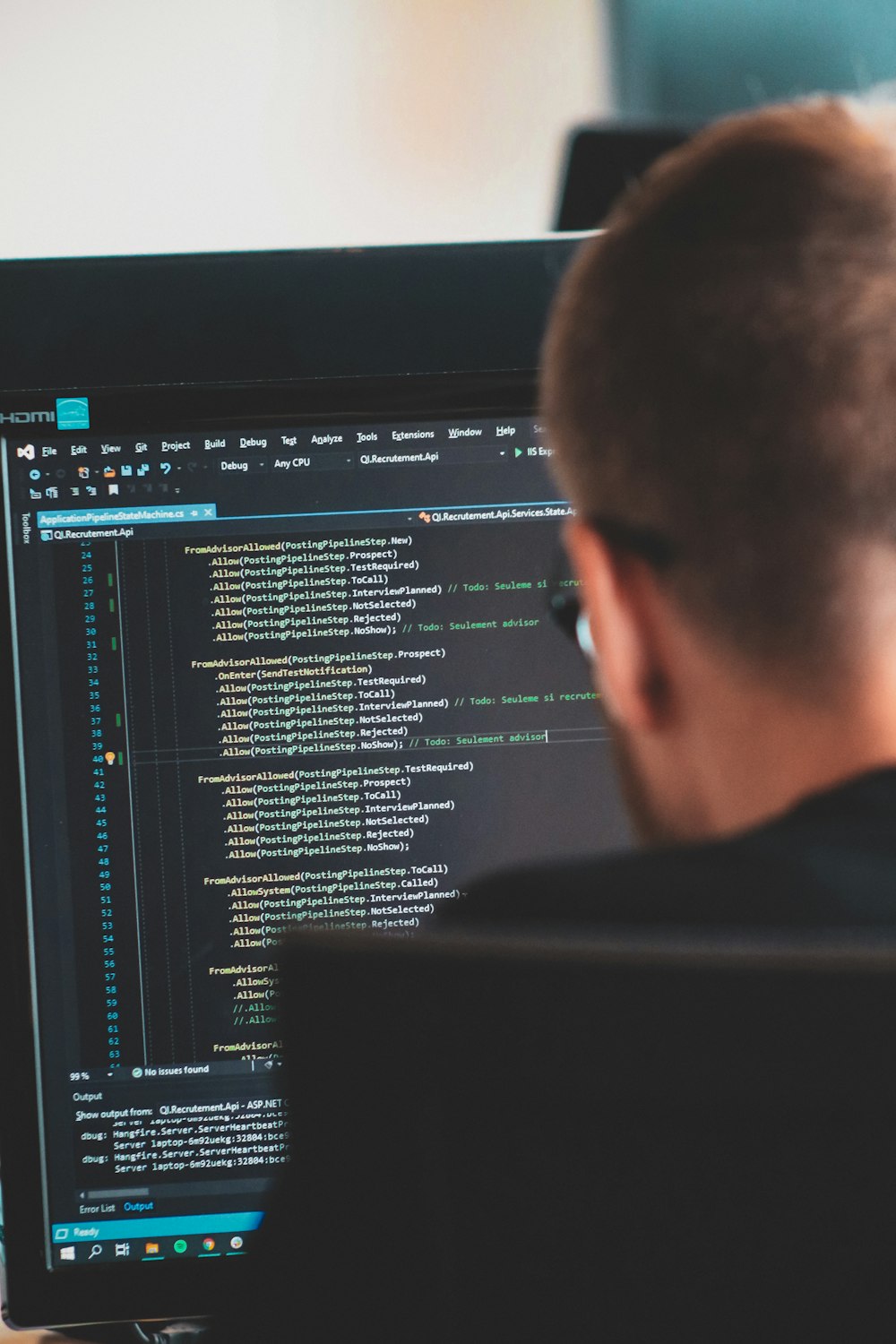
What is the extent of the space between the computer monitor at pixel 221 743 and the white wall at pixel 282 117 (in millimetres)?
1020

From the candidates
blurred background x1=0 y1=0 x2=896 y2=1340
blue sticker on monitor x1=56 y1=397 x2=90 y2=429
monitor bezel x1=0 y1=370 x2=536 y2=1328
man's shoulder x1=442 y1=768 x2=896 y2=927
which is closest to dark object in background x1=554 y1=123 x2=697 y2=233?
monitor bezel x1=0 y1=370 x2=536 y2=1328

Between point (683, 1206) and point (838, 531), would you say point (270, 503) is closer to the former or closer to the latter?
point (838, 531)

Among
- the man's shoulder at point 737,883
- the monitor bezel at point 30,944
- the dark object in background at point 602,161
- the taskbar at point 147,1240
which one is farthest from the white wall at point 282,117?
the man's shoulder at point 737,883

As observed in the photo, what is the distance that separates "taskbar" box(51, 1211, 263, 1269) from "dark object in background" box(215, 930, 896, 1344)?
0.52 m

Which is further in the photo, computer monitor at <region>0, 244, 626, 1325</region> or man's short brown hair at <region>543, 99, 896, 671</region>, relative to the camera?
computer monitor at <region>0, 244, 626, 1325</region>

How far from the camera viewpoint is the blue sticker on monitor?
94 cm

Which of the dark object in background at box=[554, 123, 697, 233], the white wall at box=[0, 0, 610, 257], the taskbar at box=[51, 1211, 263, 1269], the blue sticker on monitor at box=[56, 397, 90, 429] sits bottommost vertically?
the taskbar at box=[51, 1211, 263, 1269]

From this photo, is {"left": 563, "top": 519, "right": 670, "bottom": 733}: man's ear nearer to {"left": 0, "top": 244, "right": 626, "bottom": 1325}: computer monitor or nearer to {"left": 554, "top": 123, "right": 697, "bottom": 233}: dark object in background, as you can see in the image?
{"left": 0, "top": 244, "right": 626, "bottom": 1325}: computer monitor

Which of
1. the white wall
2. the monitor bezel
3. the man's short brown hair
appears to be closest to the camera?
the man's short brown hair

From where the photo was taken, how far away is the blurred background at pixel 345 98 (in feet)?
6.23

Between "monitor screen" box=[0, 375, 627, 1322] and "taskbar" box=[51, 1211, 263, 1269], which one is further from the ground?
"monitor screen" box=[0, 375, 627, 1322]

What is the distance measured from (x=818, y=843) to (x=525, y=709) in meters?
0.51

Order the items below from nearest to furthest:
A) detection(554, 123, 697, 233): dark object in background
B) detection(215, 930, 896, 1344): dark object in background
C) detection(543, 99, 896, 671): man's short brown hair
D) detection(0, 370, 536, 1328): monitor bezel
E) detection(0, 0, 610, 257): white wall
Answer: detection(215, 930, 896, 1344): dark object in background < detection(543, 99, 896, 671): man's short brown hair < detection(0, 370, 536, 1328): monitor bezel < detection(554, 123, 697, 233): dark object in background < detection(0, 0, 610, 257): white wall

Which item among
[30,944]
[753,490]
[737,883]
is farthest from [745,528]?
[30,944]
